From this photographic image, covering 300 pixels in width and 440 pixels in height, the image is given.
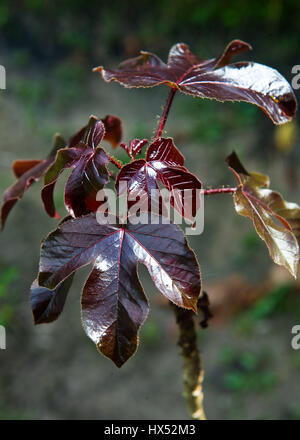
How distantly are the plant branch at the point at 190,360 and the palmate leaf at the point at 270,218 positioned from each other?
0.87 feet

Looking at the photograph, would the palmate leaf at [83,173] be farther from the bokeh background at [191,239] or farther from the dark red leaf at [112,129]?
the bokeh background at [191,239]

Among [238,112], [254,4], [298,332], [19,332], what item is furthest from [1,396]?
[254,4]

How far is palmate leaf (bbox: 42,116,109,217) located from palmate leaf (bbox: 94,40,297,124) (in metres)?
0.15

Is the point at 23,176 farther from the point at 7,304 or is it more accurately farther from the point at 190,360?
the point at 7,304

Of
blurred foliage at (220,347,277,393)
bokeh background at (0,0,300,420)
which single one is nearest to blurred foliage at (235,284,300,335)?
bokeh background at (0,0,300,420)

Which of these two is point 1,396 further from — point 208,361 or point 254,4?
A: point 254,4

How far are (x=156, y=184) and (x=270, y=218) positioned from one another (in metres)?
0.24

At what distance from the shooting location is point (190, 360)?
1073 mm

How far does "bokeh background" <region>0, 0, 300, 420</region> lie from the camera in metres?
2.45

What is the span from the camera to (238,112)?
4879 mm

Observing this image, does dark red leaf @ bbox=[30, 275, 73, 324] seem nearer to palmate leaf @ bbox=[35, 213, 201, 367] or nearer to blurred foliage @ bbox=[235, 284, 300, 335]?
palmate leaf @ bbox=[35, 213, 201, 367]

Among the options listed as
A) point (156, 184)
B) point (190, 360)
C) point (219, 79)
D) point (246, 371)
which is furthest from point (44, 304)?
point (246, 371)

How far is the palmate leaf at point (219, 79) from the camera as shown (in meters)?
0.83

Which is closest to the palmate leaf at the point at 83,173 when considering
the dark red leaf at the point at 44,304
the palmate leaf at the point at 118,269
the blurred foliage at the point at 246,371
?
the palmate leaf at the point at 118,269
